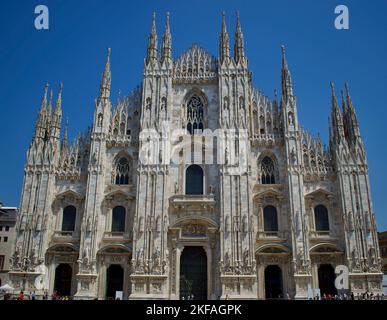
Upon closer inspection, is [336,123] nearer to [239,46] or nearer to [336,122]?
[336,122]

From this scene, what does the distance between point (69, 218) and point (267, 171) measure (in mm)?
17561

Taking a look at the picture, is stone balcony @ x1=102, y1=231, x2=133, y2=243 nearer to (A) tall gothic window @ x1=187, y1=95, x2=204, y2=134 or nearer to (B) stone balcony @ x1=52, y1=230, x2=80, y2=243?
(B) stone balcony @ x1=52, y1=230, x2=80, y2=243

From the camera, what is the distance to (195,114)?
126 feet

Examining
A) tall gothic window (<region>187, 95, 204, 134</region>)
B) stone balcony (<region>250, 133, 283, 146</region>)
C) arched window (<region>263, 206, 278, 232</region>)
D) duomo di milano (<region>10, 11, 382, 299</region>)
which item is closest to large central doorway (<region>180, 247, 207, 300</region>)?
duomo di milano (<region>10, 11, 382, 299</region>)

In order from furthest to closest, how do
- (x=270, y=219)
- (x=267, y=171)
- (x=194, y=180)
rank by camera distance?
(x=267, y=171), (x=194, y=180), (x=270, y=219)

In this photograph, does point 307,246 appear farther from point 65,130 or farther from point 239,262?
point 65,130

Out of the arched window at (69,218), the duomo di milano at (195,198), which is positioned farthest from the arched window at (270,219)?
the arched window at (69,218)

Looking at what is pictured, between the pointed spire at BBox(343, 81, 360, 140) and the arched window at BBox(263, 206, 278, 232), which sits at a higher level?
the pointed spire at BBox(343, 81, 360, 140)

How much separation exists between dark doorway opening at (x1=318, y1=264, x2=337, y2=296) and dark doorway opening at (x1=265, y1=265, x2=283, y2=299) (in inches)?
125

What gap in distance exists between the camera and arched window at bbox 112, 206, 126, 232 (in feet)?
115

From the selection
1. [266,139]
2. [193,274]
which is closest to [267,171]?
[266,139]

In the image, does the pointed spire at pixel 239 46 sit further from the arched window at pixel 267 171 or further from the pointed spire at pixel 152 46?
the arched window at pixel 267 171

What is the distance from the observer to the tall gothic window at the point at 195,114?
37719 mm
